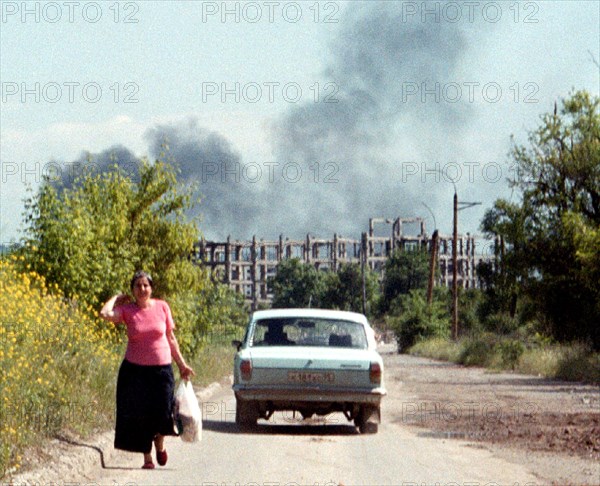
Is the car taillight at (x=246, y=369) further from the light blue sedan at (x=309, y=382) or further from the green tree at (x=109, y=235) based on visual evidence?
the green tree at (x=109, y=235)

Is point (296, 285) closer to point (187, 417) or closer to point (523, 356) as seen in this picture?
point (523, 356)

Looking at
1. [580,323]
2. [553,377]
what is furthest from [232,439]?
[580,323]

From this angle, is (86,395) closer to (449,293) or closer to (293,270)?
(449,293)

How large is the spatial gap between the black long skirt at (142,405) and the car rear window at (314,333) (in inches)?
240

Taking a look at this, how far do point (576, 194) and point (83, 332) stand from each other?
106 feet

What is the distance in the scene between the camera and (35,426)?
1481cm

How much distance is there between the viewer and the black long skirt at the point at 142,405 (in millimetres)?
13477

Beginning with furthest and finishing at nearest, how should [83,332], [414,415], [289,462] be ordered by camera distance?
[414,415]
[83,332]
[289,462]

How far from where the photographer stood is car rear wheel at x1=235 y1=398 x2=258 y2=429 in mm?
19078

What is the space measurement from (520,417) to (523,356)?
25637 millimetres

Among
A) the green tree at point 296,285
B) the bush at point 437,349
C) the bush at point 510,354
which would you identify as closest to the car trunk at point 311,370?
the bush at point 510,354

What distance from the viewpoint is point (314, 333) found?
66.1 feet

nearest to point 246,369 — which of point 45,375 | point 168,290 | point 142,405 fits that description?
point 45,375

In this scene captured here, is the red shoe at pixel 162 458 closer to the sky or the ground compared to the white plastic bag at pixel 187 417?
closer to the ground
